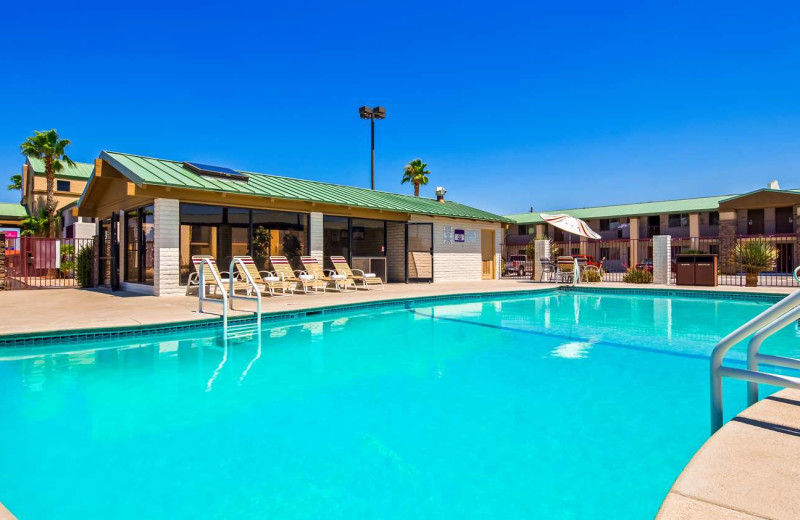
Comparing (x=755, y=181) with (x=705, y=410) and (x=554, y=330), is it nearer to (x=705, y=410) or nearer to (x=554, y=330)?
(x=554, y=330)

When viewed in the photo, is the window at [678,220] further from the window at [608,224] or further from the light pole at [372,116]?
the light pole at [372,116]

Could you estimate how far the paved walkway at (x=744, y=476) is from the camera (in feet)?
4.70

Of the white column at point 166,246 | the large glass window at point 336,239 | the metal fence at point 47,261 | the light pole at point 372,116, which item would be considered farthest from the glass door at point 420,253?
the metal fence at point 47,261

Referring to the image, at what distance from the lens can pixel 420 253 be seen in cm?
1728

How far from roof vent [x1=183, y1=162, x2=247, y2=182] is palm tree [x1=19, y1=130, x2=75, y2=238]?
18.3 meters

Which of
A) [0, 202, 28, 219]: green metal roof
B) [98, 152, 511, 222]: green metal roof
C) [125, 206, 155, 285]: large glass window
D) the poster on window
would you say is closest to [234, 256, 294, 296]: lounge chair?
[98, 152, 511, 222]: green metal roof

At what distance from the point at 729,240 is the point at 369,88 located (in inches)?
941

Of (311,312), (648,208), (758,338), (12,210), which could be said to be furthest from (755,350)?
(12,210)

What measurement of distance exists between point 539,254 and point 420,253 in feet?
15.4

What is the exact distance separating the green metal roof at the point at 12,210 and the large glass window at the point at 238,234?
32774 millimetres

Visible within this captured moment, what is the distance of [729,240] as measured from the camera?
2714 centimetres

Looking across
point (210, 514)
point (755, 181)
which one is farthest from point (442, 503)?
point (755, 181)

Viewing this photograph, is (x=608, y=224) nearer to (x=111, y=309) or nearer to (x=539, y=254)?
(x=539, y=254)

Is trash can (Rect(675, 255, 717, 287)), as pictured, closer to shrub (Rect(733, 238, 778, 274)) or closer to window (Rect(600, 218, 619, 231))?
shrub (Rect(733, 238, 778, 274))
